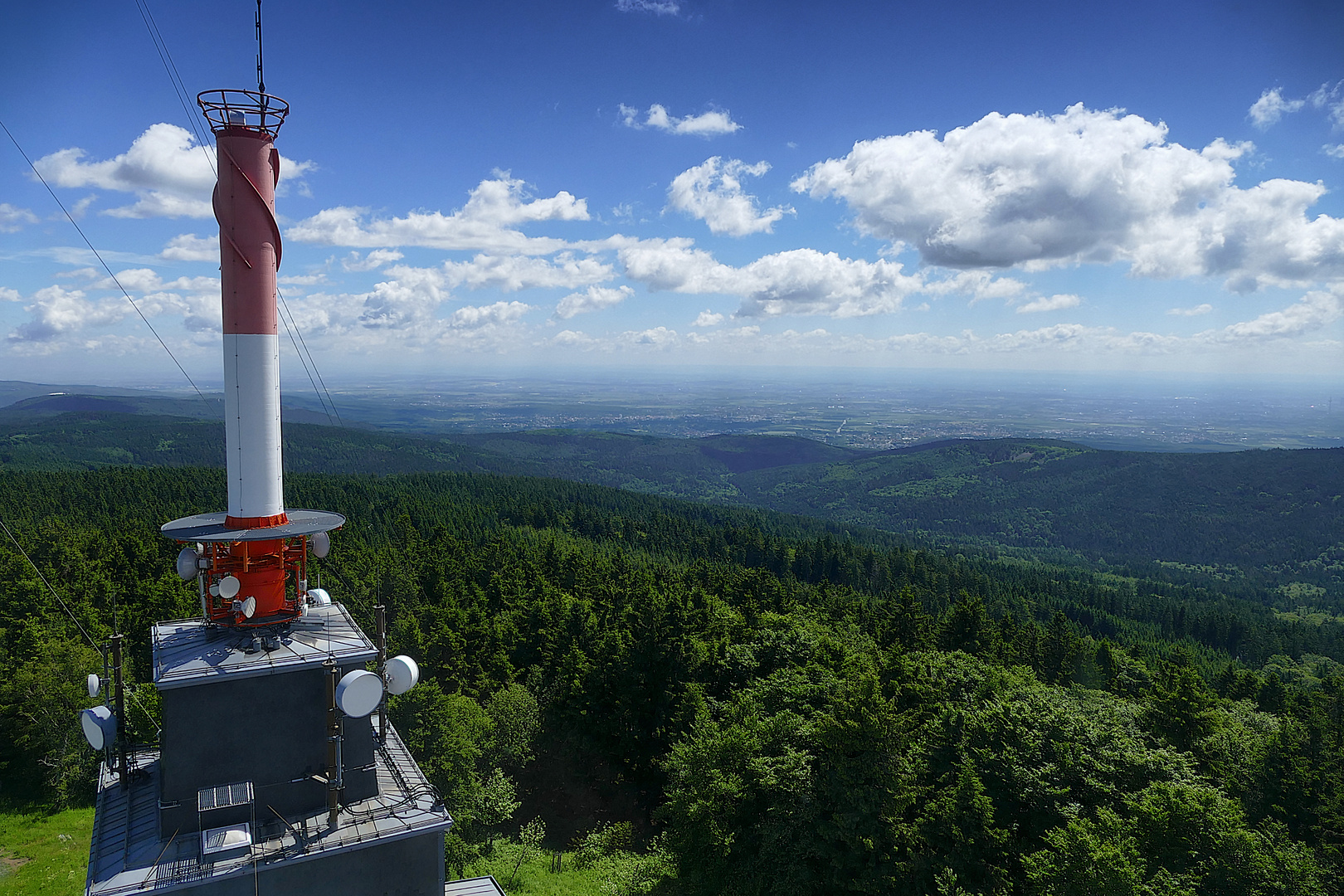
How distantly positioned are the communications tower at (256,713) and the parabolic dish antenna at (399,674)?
0.04m

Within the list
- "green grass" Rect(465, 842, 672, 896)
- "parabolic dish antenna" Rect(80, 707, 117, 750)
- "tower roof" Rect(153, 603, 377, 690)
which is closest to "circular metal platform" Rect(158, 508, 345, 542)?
"tower roof" Rect(153, 603, 377, 690)

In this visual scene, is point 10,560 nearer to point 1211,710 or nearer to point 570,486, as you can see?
point 1211,710

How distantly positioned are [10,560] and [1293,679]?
11220cm

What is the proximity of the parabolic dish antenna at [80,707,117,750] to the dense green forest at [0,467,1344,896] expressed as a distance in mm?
4833

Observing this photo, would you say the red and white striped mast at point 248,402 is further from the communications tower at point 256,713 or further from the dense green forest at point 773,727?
the dense green forest at point 773,727

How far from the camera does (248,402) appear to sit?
621 inches

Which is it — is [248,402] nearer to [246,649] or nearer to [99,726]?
[246,649]

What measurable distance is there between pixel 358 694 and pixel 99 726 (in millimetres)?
7140

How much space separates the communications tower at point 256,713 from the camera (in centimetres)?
1394

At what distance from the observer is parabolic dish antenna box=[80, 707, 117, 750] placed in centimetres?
1555

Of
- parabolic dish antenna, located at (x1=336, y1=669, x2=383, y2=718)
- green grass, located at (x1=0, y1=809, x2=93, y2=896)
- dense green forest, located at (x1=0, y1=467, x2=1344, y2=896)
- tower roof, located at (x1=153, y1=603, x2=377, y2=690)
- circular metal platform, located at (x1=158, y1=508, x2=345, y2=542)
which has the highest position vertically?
circular metal platform, located at (x1=158, y1=508, x2=345, y2=542)

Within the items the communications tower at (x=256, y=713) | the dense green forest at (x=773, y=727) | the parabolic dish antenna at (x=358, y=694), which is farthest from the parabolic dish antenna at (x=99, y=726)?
the parabolic dish antenna at (x=358, y=694)

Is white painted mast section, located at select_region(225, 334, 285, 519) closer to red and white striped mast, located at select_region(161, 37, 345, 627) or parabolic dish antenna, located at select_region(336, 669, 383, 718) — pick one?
red and white striped mast, located at select_region(161, 37, 345, 627)

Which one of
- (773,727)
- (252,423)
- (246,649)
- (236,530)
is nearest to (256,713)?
(246,649)
